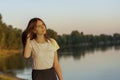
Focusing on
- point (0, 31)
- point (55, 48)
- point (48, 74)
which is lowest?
point (0, 31)

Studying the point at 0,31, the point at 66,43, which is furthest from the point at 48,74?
the point at 66,43

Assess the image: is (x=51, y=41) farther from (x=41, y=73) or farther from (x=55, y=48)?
(x=41, y=73)

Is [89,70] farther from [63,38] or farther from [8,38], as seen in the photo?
[63,38]

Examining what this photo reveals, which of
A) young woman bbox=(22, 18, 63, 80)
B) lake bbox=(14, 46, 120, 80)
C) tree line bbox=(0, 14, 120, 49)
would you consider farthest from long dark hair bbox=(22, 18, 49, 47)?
tree line bbox=(0, 14, 120, 49)

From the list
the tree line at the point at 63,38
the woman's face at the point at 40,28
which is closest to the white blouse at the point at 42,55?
the woman's face at the point at 40,28

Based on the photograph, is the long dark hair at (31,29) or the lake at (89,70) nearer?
the long dark hair at (31,29)

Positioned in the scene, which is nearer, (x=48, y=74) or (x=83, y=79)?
(x=48, y=74)

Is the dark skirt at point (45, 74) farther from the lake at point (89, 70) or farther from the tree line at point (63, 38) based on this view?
the tree line at point (63, 38)

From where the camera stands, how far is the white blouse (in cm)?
378

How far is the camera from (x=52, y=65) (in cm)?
384

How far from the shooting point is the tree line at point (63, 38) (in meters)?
86.8

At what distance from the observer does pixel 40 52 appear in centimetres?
378

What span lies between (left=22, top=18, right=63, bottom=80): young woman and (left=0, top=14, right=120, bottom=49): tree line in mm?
77795

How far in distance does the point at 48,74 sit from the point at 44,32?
1.41ft
